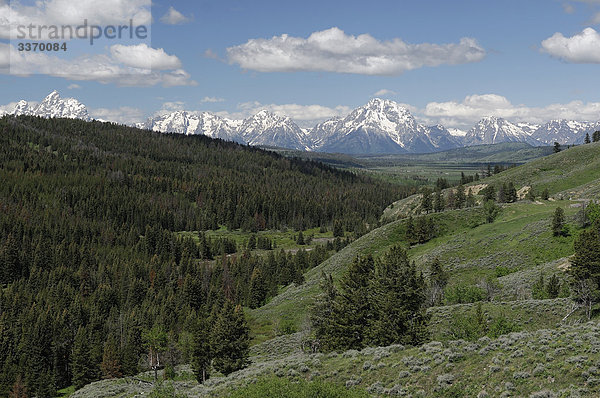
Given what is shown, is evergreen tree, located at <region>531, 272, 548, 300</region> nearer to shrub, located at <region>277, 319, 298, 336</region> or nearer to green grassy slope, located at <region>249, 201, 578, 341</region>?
green grassy slope, located at <region>249, 201, 578, 341</region>

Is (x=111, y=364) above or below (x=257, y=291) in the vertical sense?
below

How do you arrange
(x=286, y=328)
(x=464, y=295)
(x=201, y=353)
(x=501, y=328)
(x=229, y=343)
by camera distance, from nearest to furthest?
(x=501, y=328) → (x=229, y=343) → (x=201, y=353) → (x=464, y=295) → (x=286, y=328)

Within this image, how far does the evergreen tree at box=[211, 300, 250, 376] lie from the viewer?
55.6 meters

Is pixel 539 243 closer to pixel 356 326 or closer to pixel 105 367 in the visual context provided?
pixel 356 326

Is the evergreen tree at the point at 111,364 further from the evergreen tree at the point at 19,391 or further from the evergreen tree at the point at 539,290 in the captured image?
the evergreen tree at the point at 539,290

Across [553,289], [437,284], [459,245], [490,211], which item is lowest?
[437,284]

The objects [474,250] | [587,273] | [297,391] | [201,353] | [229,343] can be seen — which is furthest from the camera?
[474,250]

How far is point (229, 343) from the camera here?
5600 centimetres

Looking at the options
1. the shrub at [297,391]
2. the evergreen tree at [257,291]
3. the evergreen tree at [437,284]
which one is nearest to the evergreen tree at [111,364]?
the evergreen tree at [257,291]

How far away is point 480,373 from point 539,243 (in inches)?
2768

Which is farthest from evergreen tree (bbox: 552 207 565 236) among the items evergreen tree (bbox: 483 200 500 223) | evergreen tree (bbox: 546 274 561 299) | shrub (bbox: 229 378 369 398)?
shrub (bbox: 229 378 369 398)

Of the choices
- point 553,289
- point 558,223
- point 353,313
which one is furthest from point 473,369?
point 558,223

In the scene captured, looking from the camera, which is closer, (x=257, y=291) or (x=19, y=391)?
(x=19, y=391)

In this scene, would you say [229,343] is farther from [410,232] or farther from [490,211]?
[490,211]
